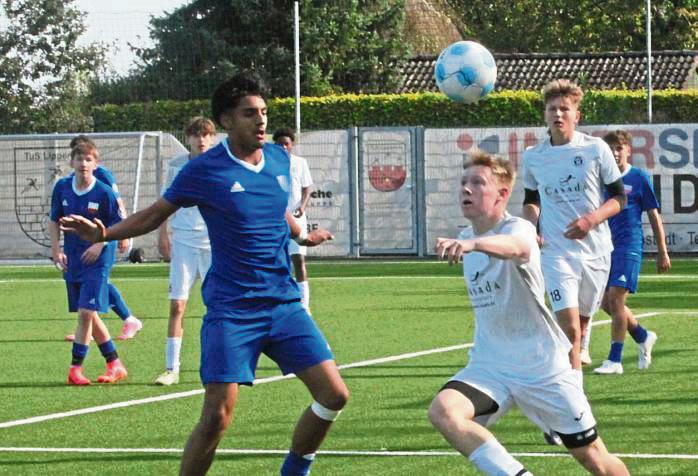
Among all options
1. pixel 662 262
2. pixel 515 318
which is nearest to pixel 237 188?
pixel 515 318

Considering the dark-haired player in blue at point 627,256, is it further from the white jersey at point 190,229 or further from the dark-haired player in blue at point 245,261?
the dark-haired player in blue at point 245,261

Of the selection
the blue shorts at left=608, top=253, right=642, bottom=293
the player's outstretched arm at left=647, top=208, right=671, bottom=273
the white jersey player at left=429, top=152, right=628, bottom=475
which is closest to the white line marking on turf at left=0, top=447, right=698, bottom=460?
the white jersey player at left=429, top=152, right=628, bottom=475

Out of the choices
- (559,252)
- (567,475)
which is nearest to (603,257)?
(559,252)

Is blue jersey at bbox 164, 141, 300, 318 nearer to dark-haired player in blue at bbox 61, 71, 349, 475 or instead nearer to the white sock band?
dark-haired player in blue at bbox 61, 71, 349, 475

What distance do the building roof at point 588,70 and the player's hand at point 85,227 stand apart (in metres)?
38.4

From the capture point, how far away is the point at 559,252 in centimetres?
1078

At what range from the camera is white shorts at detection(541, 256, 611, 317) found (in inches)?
417

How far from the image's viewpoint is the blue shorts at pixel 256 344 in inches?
298

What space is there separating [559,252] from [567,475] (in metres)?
2.65

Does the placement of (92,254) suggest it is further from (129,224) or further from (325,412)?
(325,412)

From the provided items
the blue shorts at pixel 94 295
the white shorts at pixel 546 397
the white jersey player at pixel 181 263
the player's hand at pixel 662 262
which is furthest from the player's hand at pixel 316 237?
the player's hand at pixel 662 262

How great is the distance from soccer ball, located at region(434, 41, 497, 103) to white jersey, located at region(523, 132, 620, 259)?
10379mm

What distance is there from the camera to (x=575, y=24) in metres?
63.3

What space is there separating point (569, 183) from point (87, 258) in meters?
4.25
